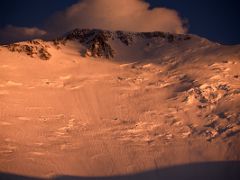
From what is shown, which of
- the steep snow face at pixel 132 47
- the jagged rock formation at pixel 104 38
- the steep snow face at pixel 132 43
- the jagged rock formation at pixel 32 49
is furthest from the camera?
the jagged rock formation at pixel 104 38

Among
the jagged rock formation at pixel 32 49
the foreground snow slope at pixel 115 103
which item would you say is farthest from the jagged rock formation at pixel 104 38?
the jagged rock formation at pixel 32 49

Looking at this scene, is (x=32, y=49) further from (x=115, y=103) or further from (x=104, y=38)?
(x=115, y=103)

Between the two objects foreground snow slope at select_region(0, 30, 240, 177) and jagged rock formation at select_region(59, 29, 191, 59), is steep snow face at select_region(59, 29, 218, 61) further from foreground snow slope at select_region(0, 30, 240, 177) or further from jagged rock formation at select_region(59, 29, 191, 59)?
foreground snow slope at select_region(0, 30, 240, 177)

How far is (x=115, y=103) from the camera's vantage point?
27.8 m

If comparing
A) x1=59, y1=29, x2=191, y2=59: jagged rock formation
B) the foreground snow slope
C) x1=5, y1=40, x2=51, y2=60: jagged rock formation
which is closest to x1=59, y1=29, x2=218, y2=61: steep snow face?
x1=59, y1=29, x2=191, y2=59: jagged rock formation

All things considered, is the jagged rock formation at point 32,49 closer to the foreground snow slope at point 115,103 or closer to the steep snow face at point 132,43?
the foreground snow slope at point 115,103

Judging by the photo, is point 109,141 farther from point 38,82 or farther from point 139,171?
point 38,82

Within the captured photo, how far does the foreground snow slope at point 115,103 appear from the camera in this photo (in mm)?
19031

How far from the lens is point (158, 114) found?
25250 mm

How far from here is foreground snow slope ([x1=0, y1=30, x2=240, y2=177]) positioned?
19.0m

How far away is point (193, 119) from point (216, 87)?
16.9 feet

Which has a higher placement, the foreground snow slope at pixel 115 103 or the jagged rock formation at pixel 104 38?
the jagged rock formation at pixel 104 38

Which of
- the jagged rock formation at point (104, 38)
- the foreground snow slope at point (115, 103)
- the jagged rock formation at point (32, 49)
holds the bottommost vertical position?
the foreground snow slope at point (115, 103)

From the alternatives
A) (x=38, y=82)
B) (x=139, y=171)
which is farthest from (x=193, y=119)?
(x=38, y=82)
